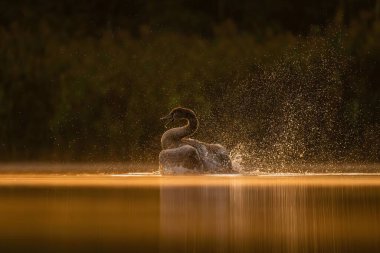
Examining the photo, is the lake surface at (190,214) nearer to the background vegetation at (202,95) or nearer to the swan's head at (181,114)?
the swan's head at (181,114)

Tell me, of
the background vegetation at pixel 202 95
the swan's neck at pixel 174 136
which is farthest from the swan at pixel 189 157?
the background vegetation at pixel 202 95

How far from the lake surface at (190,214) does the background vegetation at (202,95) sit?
7246 mm

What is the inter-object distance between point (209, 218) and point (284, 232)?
1.47 metres

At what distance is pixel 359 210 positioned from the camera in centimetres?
1209

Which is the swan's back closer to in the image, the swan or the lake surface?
the swan

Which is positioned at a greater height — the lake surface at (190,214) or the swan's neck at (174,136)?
the swan's neck at (174,136)

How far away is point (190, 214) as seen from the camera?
38.7ft

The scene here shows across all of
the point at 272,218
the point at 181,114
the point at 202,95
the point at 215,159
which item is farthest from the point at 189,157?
the point at 272,218

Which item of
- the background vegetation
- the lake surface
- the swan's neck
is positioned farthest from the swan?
the background vegetation

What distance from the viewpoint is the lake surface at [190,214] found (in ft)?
29.8

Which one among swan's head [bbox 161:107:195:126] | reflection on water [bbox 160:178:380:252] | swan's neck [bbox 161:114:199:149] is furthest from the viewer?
swan's head [bbox 161:107:195:126]

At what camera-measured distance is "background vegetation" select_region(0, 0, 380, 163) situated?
25922 mm

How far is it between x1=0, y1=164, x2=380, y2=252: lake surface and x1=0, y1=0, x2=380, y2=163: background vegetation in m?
7.25

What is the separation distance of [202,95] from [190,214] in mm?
14727
